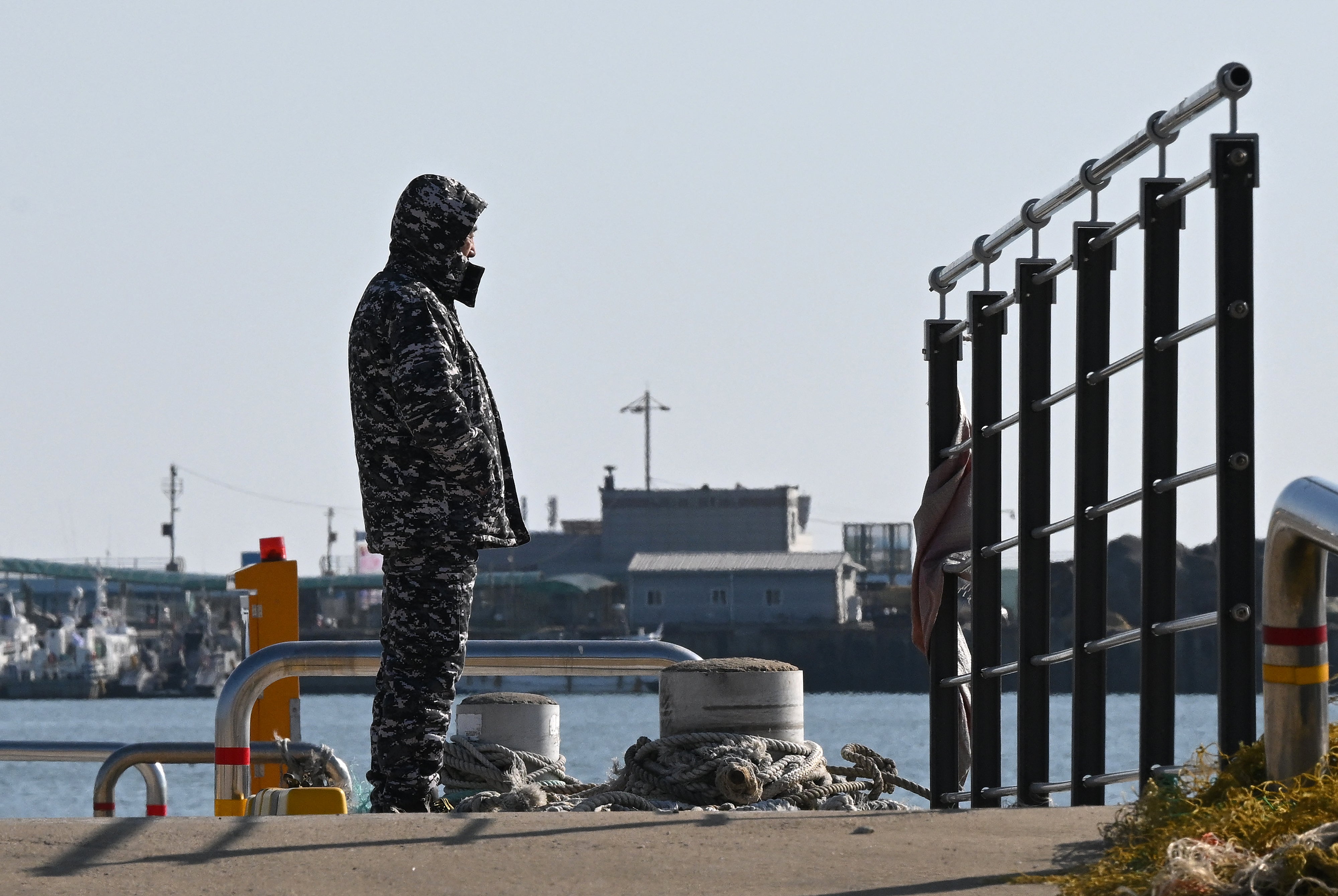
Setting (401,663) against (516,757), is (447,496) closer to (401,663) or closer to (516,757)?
(401,663)

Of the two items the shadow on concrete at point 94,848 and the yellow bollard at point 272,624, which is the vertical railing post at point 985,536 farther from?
the yellow bollard at point 272,624

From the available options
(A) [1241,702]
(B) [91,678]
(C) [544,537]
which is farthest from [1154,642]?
(B) [91,678]

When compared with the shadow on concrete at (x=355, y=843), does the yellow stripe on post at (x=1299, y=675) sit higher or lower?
higher

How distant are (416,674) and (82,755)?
207 cm

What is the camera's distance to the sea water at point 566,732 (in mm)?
39594

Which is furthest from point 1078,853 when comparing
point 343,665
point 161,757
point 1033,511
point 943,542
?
point 161,757

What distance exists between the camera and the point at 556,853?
148 inches

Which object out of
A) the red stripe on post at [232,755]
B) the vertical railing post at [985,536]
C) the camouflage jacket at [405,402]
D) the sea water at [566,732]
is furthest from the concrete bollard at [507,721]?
the camouflage jacket at [405,402]

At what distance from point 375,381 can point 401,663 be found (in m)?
0.68

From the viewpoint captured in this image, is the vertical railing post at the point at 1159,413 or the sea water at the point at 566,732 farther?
the sea water at the point at 566,732

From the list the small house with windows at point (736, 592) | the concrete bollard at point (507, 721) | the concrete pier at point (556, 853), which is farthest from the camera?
the small house with windows at point (736, 592)

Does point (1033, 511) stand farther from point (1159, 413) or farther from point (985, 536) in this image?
point (1159, 413)

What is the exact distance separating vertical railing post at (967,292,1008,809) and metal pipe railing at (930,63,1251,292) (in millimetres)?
188

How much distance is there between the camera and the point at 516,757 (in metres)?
6.43
